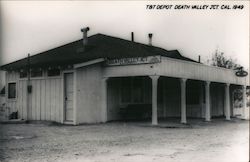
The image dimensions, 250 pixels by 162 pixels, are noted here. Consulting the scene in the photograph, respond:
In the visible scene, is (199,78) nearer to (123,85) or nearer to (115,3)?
(123,85)

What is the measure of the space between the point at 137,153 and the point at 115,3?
3.45m

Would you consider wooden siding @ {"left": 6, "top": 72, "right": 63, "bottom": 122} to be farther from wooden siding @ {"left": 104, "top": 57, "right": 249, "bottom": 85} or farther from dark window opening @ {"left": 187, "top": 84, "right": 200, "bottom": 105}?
dark window opening @ {"left": 187, "top": 84, "right": 200, "bottom": 105}

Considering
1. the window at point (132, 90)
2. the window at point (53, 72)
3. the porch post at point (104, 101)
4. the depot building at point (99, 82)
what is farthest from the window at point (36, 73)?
the window at point (132, 90)

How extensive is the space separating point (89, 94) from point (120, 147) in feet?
22.7

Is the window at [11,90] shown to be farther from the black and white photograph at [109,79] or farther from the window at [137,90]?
the window at [137,90]

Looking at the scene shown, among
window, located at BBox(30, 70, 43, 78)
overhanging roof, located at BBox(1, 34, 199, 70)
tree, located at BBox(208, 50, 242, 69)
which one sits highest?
tree, located at BBox(208, 50, 242, 69)

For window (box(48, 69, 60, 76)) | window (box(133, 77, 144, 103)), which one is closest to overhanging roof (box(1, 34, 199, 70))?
window (box(48, 69, 60, 76))

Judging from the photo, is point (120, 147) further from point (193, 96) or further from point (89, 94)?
point (193, 96)

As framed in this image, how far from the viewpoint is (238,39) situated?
9219 millimetres

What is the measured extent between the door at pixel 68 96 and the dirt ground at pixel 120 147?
3.27 m

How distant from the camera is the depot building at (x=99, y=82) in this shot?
15.6 metres

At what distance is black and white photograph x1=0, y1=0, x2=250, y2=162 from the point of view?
872 cm

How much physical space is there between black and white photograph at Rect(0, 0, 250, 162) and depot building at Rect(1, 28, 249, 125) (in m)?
0.04

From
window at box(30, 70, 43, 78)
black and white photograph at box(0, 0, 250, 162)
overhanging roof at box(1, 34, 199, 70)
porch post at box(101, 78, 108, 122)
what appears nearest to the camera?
black and white photograph at box(0, 0, 250, 162)
